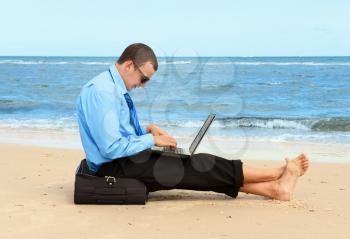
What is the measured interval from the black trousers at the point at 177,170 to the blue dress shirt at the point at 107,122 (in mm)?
157

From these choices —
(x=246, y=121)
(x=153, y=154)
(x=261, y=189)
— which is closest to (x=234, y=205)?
(x=261, y=189)

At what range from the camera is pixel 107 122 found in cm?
443

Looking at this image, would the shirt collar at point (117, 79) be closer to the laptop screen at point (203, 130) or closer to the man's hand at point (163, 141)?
the man's hand at point (163, 141)

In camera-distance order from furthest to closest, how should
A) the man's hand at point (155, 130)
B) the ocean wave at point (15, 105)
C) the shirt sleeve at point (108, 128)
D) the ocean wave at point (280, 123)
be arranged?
the ocean wave at point (15, 105) → the ocean wave at point (280, 123) → the man's hand at point (155, 130) → the shirt sleeve at point (108, 128)

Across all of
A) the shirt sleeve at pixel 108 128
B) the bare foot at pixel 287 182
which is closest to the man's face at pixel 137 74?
the shirt sleeve at pixel 108 128

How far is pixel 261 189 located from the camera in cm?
492

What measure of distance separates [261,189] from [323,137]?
21.4 ft

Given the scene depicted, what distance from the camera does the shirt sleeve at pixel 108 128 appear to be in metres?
4.44

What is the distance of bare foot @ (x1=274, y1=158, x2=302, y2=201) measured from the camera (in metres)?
4.88

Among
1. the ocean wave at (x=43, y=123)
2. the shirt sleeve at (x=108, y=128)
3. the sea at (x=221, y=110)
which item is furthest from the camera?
the ocean wave at (x=43, y=123)

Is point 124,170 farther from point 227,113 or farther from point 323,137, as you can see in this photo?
point 227,113

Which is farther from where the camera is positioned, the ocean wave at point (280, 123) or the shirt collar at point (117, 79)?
the ocean wave at point (280, 123)
